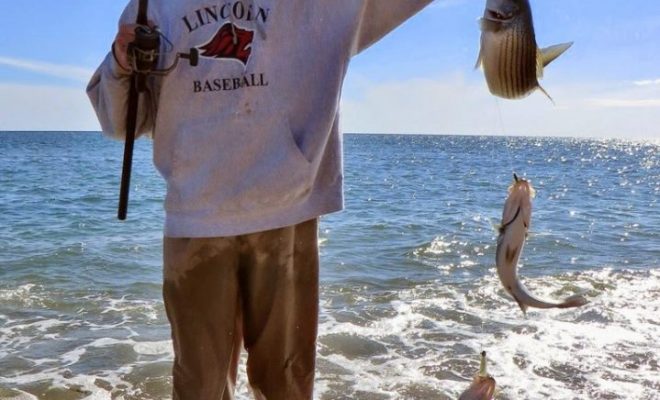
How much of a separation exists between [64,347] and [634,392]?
16.7 ft

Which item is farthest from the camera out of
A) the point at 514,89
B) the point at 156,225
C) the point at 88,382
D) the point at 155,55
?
the point at 156,225

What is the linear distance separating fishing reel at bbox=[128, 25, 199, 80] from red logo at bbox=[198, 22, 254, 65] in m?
0.08

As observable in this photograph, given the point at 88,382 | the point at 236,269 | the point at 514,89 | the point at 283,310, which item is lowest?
the point at 88,382

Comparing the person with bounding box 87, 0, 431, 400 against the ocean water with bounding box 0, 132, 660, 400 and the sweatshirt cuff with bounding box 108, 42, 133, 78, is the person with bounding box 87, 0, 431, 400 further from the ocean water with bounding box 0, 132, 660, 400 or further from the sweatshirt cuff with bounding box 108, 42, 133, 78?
the ocean water with bounding box 0, 132, 660, 400

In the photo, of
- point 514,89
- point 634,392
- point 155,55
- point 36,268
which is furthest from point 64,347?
point 514,89

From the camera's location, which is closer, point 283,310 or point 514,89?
point 514,89

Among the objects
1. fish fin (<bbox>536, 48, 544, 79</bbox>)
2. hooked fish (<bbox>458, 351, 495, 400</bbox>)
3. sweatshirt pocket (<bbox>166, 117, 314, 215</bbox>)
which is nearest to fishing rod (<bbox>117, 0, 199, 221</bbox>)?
sweatshirt pocket (<bbox>166, 117, 314, 215</bbox>)

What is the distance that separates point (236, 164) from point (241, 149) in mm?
65

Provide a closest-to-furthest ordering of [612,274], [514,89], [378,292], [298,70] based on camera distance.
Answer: [514,89] → [298,70] → [378,292] → [612,274]

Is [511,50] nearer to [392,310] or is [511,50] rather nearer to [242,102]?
[242,102]

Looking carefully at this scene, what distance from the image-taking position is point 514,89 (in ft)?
7.58

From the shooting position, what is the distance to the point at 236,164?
2.73 metres

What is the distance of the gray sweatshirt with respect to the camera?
2.71m

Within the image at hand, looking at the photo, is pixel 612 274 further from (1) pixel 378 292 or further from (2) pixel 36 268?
(2) pixel 36 268
